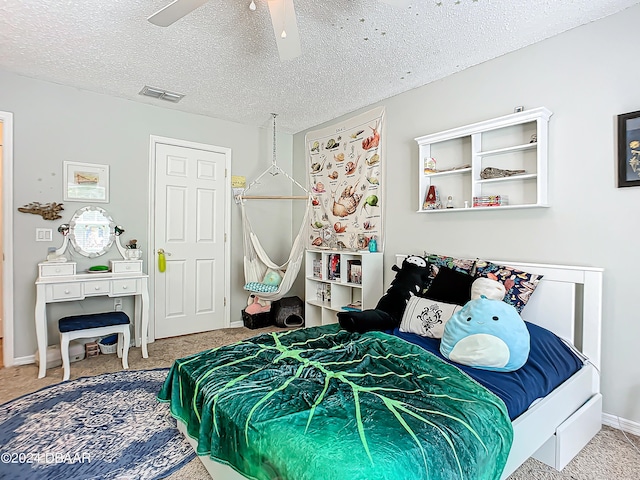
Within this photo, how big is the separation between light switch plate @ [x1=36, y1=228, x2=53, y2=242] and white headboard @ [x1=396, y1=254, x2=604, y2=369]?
392cm

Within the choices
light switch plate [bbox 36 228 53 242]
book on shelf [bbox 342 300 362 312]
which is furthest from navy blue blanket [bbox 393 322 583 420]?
light switch plate [bbox 36 228 53 242]

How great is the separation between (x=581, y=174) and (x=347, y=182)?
2.16 metres

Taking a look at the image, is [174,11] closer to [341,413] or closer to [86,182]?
[341,413]

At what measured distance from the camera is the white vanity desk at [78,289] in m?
2.79

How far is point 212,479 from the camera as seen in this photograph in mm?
1636

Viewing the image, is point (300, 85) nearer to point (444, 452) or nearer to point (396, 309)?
point (396, 309)

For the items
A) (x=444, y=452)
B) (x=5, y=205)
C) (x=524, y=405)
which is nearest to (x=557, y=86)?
(x=524, y=405)

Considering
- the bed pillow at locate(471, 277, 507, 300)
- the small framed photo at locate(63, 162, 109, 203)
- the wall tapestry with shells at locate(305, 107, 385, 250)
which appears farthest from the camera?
the wall tapestry with shells at locate(305, 107, 385, 250)

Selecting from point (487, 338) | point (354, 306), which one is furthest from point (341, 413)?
point (354, 306)

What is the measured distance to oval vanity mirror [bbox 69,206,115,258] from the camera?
131 inches

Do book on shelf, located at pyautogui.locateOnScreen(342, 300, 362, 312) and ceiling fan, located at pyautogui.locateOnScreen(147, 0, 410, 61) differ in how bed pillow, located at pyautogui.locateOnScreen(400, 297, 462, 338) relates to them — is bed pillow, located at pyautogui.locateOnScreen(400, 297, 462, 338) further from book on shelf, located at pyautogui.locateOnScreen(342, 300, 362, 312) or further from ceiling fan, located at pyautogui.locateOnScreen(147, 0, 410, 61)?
ceiling fan, located at pyautogui.locateOnScreen(147, 0, 410, 61)

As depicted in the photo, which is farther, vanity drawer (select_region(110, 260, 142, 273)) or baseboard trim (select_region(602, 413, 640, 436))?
vanity drawer (select_region(110, 260, 142, 273))

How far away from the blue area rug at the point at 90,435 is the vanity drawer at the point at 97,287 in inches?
29.1

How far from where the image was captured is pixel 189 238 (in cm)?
404
